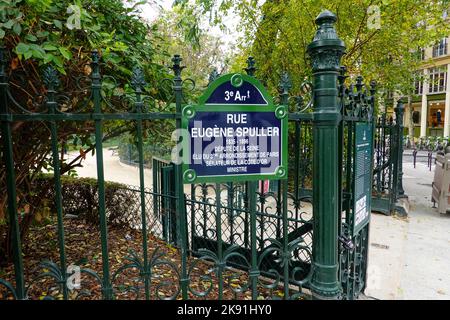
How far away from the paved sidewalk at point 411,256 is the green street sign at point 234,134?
249cm

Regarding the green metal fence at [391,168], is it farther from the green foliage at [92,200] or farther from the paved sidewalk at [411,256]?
the green foliage at [92,200]

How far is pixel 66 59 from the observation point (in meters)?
2.73

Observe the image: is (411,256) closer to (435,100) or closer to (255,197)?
(255,197)

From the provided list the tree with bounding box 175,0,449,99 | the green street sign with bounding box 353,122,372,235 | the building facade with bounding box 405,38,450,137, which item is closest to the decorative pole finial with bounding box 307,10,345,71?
the green street sign with bounding box 353,122,372,235

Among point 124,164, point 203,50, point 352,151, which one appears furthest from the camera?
point 124,164

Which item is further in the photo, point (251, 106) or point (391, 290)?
point (391, 290)

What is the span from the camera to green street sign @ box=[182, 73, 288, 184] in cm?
201

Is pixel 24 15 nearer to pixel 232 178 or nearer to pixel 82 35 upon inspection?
pixel 82 35

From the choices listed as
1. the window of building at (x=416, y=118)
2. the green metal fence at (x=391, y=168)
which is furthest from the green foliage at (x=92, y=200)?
the window of building at (x=416, y=118)

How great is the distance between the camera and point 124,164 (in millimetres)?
17453

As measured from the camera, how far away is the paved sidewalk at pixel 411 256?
12.6 feet

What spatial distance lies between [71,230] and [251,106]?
4.02 meters

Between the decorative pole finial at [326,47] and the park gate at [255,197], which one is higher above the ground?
the decorative pole finial at [326,47]
